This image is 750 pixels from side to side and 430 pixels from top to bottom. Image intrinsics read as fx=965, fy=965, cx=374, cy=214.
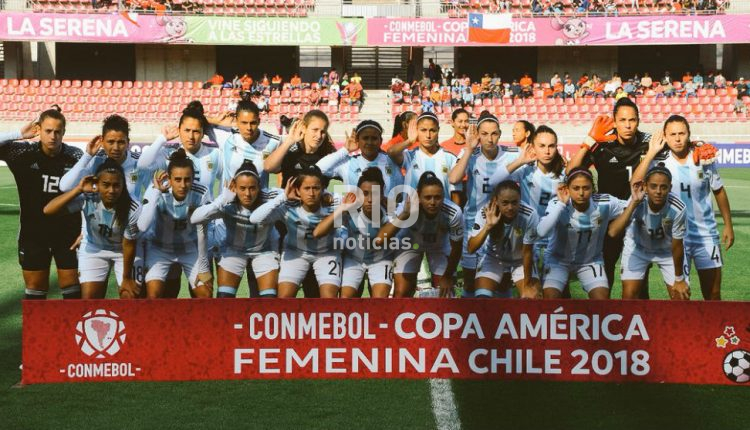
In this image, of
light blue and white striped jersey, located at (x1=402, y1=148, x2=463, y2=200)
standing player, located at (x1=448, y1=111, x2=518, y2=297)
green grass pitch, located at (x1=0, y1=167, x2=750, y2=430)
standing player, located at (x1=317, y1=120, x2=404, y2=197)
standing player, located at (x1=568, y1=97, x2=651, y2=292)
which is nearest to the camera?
green grass pitch, located at (x1=0, y1=167, x2=750, y2=430)

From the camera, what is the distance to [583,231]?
721cm

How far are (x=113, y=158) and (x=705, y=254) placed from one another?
4649 mm

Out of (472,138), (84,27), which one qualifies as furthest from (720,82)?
(472,138)

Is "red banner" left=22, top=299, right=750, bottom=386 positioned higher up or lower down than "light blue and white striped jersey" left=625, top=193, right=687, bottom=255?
lower down

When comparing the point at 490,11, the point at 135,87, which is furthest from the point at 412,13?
the point at 135,87

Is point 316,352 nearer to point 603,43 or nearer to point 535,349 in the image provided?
point 535,349

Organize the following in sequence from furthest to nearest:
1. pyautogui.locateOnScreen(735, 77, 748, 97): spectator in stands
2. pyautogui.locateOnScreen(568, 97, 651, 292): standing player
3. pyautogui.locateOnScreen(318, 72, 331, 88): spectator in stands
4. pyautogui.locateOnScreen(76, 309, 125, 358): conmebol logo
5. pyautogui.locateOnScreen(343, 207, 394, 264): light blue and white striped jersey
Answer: pyautogui.locateOnScreen(318, 72, 331, 88): spectator in stands, pyautogui.locateOnScreen(735, 77, 748, 97): spectator in stands, pyautogui.locateOnScreen(568, 97, 651, 292): standing player, pyautogui.locateOnScreen(343, 207, 394, 264): light blue and white striped jersey, pyautogui.locateOnScreen(76, 309, 125, 358): conmebol logo

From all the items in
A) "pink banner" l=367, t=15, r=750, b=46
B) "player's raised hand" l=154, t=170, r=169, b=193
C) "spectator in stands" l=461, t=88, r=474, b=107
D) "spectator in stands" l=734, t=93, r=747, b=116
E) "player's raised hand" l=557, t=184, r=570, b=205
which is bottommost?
"player's raised hand" l=557, t=184, r=570, b=205

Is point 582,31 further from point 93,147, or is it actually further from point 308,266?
point 93,147

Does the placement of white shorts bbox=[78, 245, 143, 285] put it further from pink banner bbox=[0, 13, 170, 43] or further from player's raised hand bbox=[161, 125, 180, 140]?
pink banner bbox=[0, 13, 170, 43]

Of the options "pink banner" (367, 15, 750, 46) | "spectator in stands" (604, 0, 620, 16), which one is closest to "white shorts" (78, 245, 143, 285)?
"pink banner" (367, 15, 750, 46)

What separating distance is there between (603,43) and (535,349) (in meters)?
27.7

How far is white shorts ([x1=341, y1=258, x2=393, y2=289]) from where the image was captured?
7.33 meters

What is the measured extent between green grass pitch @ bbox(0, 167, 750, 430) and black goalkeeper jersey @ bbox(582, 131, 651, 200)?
78.5 inches
